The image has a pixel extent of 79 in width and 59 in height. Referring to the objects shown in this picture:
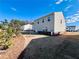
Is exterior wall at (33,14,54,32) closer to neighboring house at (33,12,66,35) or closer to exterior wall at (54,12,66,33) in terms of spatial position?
neighboring house at (33,12,66,35)

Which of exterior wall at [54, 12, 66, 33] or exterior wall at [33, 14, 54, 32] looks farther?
exterior wall at [33, 14, 54, 32]

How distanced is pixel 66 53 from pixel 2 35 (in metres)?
10.0

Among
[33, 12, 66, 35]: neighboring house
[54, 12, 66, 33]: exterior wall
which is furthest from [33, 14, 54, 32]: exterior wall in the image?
[54, 12, 66, 33]: exterior wall

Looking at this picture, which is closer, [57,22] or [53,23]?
[53,23]

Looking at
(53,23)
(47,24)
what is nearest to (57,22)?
(53,23)

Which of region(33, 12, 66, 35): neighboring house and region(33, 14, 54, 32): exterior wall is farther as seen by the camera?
region(33, 14, 54, 32): exterior wall

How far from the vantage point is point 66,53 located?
7.21 metres

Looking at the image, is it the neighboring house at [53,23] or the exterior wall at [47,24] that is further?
the exterior wall at [47,24]

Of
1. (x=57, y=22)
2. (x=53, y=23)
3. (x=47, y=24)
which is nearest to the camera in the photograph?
(x=53, y=23)

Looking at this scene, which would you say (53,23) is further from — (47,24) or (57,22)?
(47,24)

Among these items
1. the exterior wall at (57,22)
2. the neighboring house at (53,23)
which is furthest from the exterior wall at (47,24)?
the exterior wall at (57,22)

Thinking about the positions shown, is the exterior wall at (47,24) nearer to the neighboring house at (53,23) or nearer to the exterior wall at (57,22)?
the neighboring house at (53,23)

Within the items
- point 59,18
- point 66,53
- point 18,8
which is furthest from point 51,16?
point 66,53

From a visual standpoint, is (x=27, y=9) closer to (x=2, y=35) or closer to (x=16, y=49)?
(x=2, y=35)
